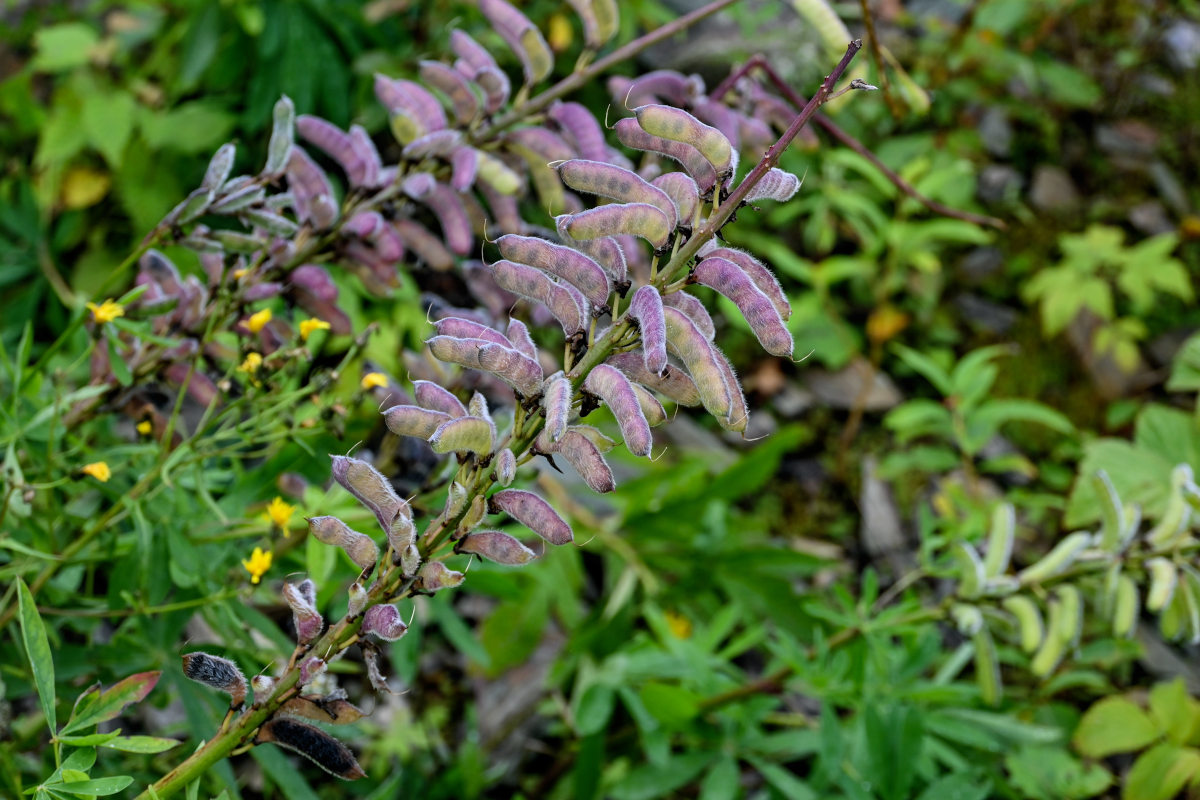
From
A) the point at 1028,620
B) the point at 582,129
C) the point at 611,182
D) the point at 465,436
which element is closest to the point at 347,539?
the point at 465,436

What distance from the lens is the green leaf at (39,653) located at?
2.93 ft

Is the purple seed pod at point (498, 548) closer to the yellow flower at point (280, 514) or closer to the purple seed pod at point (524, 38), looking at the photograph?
the yellow flower at point (280, 514)

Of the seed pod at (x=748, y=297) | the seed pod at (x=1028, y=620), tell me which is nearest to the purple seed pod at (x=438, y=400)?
the seed pod at (x=748, y=297)

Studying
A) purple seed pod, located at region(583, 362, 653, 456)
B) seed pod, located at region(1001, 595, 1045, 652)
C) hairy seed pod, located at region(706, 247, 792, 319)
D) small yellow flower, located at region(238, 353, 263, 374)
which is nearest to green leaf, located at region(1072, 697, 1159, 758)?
seed pod, located at region(1001, 595, 1045, 652)

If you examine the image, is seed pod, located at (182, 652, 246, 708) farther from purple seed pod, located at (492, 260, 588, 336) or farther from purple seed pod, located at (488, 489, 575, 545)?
purple seed pod, located at (492, 260, 588, 336)

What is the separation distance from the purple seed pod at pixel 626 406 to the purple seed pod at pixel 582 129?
0.53m

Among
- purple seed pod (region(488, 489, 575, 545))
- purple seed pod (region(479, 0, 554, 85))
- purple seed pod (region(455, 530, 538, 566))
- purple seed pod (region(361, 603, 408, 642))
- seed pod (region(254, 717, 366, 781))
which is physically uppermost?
purple seed pod (region(479, 0, 554, 85))

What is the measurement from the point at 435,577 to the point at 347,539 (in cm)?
12

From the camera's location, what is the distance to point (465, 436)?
32.2 inches

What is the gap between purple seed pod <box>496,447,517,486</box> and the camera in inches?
30.5

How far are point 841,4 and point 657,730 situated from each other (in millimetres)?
2325

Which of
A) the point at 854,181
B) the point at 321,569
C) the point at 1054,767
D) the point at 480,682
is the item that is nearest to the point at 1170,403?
the point at 854,181

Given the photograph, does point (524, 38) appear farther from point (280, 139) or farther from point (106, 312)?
point (106, 312)

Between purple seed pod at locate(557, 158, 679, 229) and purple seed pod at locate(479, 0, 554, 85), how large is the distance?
50 cm
